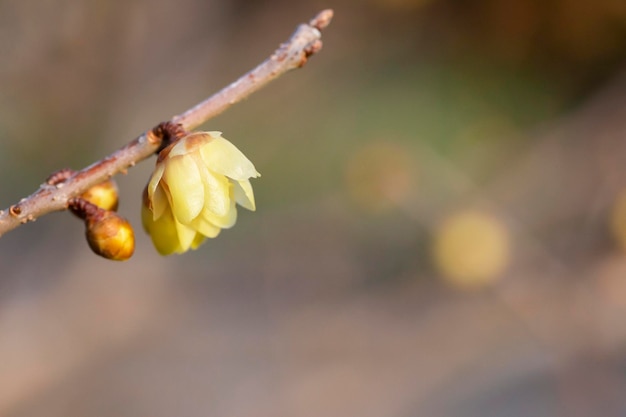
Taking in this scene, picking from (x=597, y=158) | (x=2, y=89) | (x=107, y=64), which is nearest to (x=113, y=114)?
(x=107, y=64)

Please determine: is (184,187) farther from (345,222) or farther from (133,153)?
(345,222)

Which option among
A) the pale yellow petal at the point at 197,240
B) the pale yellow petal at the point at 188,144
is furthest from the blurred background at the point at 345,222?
the pale yellow petal at the point at 188,144

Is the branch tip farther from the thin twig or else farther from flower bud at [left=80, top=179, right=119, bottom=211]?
flower bud at [left=80, top=179, right=119, bottom=211]

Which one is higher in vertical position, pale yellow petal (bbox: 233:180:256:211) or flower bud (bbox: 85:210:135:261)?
pale yellow petal (bbox: 233:180:256:211)

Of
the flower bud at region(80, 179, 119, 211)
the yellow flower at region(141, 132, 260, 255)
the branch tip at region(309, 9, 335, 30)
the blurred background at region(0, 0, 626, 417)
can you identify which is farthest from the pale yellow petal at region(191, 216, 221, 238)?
the blurred background at region(0, 0, 626, 417)

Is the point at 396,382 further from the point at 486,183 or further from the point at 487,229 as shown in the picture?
the point at 486,183

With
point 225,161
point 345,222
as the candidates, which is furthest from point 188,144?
point 345,222

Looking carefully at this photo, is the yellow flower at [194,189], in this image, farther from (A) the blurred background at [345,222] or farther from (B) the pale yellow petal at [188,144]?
(A) the blurred background at [345,222]
